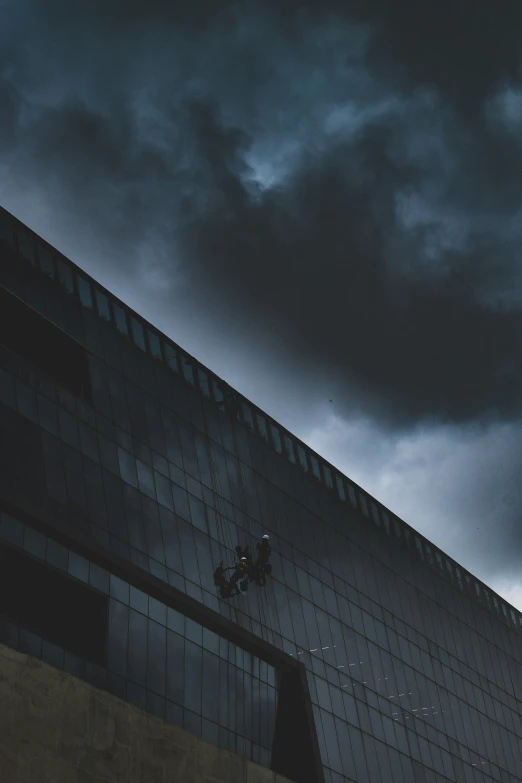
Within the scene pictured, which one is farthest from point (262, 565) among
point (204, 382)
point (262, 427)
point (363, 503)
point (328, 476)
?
point (363, 503)

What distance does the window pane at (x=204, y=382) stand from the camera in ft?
210

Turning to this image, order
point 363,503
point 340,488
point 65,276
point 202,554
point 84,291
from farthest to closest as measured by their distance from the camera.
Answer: point 363,503, point 340,488, point 84,291, point 202,554, point 65,276

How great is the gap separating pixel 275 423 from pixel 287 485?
13.9 feet

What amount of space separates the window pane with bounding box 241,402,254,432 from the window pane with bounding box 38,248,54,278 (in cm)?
1617

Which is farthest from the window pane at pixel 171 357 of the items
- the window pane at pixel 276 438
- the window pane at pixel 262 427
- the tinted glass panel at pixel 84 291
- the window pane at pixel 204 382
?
the window pane at pixel 276 438

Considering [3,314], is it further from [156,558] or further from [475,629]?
[475,629]

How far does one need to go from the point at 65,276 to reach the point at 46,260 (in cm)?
131

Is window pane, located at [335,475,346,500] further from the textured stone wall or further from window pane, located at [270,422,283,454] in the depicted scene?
the textured stone wall

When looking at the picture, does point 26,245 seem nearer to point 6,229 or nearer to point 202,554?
point 6,229

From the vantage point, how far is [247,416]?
6725cm

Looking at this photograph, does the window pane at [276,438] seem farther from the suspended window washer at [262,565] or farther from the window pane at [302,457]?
the suspended window washer at [262,565]

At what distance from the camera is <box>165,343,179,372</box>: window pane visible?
6222 centimetres

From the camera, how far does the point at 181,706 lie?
4950cm

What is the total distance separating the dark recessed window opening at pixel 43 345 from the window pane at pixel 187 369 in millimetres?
9110
